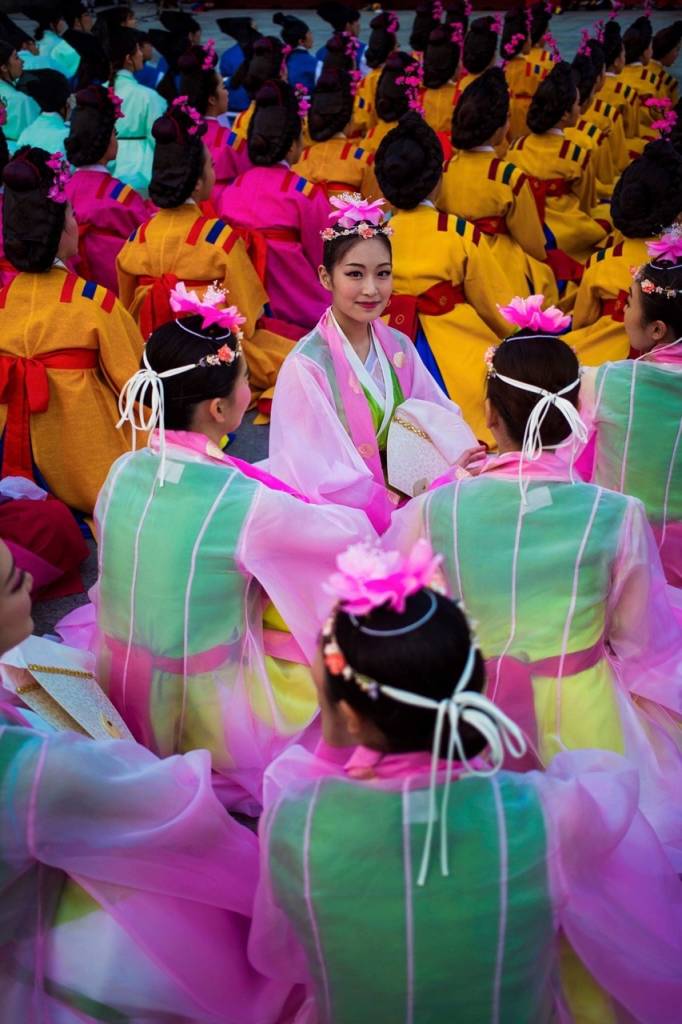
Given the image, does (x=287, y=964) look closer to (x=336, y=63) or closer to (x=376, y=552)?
(x=376, y=552)

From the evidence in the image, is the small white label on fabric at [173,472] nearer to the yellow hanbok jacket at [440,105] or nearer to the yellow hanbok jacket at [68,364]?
the yellow hanbok jacket at [68,364]

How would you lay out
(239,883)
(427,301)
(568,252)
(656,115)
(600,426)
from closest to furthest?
(239,883), (600,426), (427,301), (568,252), (656,115)

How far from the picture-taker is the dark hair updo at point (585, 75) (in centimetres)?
676

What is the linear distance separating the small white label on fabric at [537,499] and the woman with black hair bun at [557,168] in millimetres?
3978

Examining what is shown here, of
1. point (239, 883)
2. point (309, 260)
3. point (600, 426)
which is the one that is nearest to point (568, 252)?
point (309, 260)

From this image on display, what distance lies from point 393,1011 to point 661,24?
12554 mm

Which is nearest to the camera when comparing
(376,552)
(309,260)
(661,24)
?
(376,552)

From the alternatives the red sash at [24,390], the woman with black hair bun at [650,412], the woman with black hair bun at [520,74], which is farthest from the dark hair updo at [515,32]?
the woman with black hair bun at [650,412]

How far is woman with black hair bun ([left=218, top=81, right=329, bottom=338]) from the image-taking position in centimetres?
508

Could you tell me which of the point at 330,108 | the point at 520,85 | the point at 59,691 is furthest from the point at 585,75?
the point at 59,691

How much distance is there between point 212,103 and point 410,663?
6.00 meters

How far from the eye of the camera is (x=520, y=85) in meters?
7.86

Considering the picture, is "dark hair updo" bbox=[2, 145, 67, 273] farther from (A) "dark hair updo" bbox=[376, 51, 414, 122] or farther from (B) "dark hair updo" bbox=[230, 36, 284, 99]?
(B) "dark hair updo" bbox=[230, 36, 284, 99]

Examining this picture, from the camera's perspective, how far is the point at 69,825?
64.3 inches
